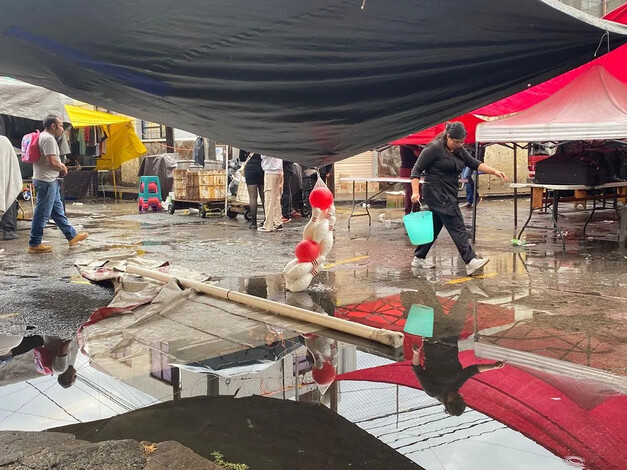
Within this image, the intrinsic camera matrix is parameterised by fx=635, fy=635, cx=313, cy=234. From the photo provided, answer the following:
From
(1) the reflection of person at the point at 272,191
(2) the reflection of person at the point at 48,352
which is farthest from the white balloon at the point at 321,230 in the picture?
(1) the reflection of person at the point at 272,191

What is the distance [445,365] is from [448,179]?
3828 millimetres

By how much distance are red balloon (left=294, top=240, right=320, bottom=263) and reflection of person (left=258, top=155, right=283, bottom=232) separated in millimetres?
5472

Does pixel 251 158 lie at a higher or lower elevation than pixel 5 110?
lower

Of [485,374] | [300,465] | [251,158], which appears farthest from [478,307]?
[251,158]

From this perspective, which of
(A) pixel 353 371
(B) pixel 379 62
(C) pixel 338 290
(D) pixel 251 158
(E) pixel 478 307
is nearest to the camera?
(B) pixel 379 62

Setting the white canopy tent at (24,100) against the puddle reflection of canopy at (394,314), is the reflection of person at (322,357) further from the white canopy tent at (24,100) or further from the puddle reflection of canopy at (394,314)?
the white canopy tent at (24,100)

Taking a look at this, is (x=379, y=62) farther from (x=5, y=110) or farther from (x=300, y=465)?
(x=5, y=110)

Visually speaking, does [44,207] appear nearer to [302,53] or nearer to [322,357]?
[322,357]

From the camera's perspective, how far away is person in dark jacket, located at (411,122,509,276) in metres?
8.09

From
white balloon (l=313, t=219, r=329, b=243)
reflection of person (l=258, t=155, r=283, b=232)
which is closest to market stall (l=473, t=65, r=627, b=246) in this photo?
white balloon (l=313, t=219, r=329, b=243)

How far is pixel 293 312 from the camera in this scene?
6047mm

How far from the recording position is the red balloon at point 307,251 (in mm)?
7340

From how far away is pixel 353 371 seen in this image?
4770 millimetres

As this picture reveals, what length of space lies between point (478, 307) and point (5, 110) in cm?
1136
